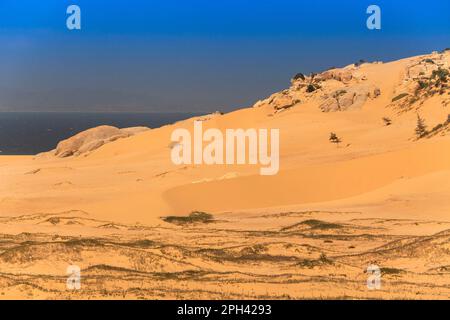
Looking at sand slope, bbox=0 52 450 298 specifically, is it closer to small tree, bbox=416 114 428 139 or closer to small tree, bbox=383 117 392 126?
small tree, bbox=416 114 428 139

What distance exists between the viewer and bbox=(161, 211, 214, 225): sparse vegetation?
1962 cm

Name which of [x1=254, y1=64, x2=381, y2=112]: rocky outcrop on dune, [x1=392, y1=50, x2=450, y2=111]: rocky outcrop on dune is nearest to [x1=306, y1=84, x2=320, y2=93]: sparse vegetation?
[x1=254, y1=64, x2=381, y2=112]: rocky outcrop on dune

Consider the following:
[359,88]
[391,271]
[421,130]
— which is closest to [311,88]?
[359,88]

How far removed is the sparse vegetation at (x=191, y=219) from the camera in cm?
1962

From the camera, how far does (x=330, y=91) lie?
49062 millimetres

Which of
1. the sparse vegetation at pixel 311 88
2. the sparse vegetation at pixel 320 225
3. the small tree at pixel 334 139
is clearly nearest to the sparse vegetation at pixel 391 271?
the sparse vegetation at pixel 320 225

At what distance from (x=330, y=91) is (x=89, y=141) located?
20.3 metres

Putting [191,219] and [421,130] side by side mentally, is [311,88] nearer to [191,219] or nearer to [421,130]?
[421,130]

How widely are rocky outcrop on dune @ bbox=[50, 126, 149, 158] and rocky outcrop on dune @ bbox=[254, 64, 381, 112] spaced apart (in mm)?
12075

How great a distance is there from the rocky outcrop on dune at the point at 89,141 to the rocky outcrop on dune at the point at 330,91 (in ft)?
39.6

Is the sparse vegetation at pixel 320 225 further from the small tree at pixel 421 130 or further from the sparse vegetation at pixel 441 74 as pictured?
the sparse vegetation at pixel 441 74

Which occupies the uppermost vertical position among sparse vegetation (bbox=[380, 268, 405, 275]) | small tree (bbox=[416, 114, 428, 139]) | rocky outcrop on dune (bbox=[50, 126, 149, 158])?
rocky outcrop on dune (bbox=[50, 126, 149, 158])

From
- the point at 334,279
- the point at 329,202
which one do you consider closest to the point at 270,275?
the point at 334,279
